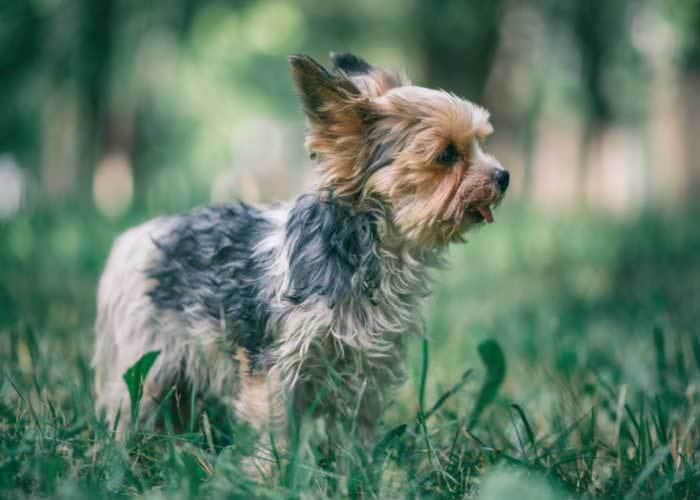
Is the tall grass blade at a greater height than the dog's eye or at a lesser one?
lesser

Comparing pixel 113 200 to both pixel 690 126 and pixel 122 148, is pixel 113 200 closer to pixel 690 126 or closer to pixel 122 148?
pixel 122 148

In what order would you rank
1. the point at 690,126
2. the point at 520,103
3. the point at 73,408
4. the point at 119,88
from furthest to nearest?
the point at 520,103, the point at 119,88, the point at 690,126, the point at 73,408

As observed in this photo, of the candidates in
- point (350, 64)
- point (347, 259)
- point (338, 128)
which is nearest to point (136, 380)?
point (347, 259)

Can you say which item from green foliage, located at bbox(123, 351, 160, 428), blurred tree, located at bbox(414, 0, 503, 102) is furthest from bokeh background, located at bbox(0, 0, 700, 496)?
green foliage, located at bbox(123, 351, 160, 428)

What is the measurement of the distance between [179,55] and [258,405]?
11.9 meters

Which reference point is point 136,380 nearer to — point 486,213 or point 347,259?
point 347,259

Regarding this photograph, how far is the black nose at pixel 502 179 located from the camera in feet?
10.1

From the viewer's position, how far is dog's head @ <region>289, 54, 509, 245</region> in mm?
3055

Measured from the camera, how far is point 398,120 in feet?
10.2

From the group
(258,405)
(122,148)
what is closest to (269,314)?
(258,405)

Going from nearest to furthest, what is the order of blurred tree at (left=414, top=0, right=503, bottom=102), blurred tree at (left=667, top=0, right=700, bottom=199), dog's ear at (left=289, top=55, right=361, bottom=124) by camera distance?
dog's ear at (left=289, top=55, right=361, bottom=124) → blurred tree at (left=667, top=0, right=700, bottom=199) → blurred tree at (left=414, top=0, right=503, bottom=102)

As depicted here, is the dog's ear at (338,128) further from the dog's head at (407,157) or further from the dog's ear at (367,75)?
the dog's ear at (367,75)

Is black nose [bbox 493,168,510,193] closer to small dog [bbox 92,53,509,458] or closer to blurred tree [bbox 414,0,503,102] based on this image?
small dog [bbox 92,53,509,458]

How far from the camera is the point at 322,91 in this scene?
9.95ft
